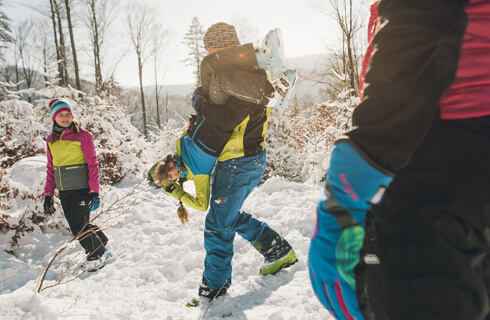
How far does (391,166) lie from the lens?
75 centimetres

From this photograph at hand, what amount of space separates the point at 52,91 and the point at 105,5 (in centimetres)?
1318

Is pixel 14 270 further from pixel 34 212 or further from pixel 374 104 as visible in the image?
pixel 374 104

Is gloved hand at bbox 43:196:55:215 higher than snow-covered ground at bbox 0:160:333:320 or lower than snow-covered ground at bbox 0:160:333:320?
higher

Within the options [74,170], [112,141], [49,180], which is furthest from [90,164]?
[112,141]

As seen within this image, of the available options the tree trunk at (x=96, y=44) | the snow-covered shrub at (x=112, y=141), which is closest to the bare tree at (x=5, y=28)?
the tree trunk at (x=96, y=44)

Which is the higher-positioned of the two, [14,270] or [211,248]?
[211,248]

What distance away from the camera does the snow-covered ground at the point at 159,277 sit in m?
2.10

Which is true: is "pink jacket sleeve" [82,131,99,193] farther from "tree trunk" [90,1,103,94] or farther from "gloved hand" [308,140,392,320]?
"tree trunk" [90,1,103,94]

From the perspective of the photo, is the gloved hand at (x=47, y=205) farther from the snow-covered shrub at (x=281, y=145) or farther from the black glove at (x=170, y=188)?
the snow-covered shrub at (x=281, y=145)

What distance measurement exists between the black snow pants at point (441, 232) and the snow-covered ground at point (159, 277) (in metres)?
1.44

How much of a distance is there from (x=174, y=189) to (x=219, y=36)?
1.39 metres

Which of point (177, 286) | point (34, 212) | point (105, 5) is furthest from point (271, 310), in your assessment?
point (105, 5)

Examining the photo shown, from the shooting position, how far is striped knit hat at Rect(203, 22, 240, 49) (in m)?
2.43

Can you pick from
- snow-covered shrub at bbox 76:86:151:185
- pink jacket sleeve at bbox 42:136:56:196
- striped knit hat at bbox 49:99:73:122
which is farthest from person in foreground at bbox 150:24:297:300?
snow-covered shrub at bbox 76:86:151:185
